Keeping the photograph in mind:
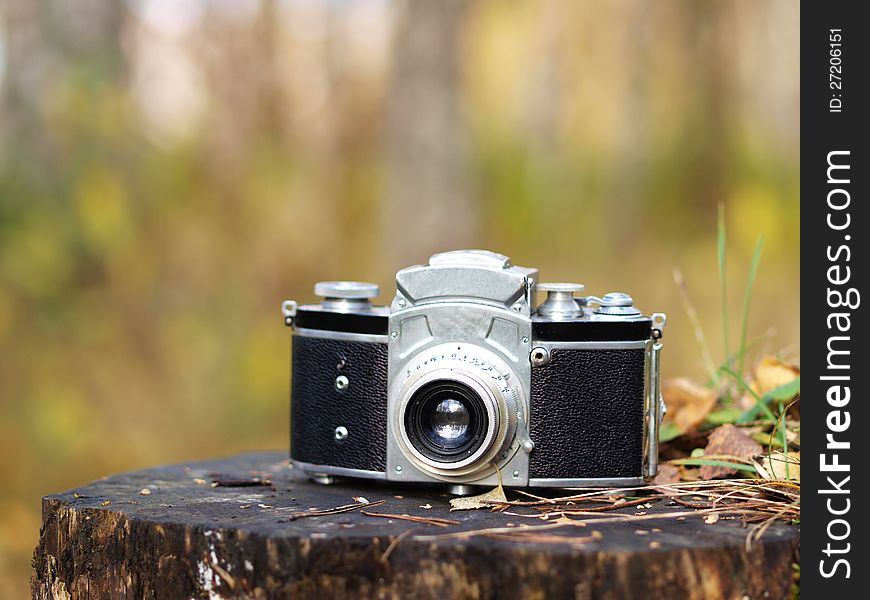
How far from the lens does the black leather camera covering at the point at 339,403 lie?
6.82 ft

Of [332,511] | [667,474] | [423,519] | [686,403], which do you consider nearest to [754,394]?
[667,474]

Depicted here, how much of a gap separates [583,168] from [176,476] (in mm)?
7003

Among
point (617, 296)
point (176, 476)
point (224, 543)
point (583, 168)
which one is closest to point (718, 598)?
point (617, 296)

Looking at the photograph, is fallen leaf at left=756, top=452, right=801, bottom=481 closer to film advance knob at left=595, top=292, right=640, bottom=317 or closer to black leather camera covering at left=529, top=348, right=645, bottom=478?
black leather camera covering at left=529, top=348, right=645, bottom=478

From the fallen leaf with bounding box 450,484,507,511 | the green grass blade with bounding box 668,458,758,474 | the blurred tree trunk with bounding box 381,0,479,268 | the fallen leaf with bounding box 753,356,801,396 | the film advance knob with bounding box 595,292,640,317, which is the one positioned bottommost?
the fallen leaf with bounding box 450,484,507,511

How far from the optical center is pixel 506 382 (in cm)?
198

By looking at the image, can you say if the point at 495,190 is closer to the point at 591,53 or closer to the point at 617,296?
the point at 591,53

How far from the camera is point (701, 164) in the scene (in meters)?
8.96

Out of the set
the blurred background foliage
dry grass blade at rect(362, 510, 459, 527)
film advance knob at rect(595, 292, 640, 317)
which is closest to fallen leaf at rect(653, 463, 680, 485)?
film advance knob at rect(595, 292, 640, 317)

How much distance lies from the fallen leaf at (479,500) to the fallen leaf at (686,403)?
568 mm

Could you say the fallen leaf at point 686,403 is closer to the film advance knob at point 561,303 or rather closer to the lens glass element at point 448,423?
the film advance knob at point 561,303

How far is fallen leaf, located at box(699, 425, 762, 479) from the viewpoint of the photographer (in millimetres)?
2137

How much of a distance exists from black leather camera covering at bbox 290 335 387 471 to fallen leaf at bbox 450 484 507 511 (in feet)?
0.63
